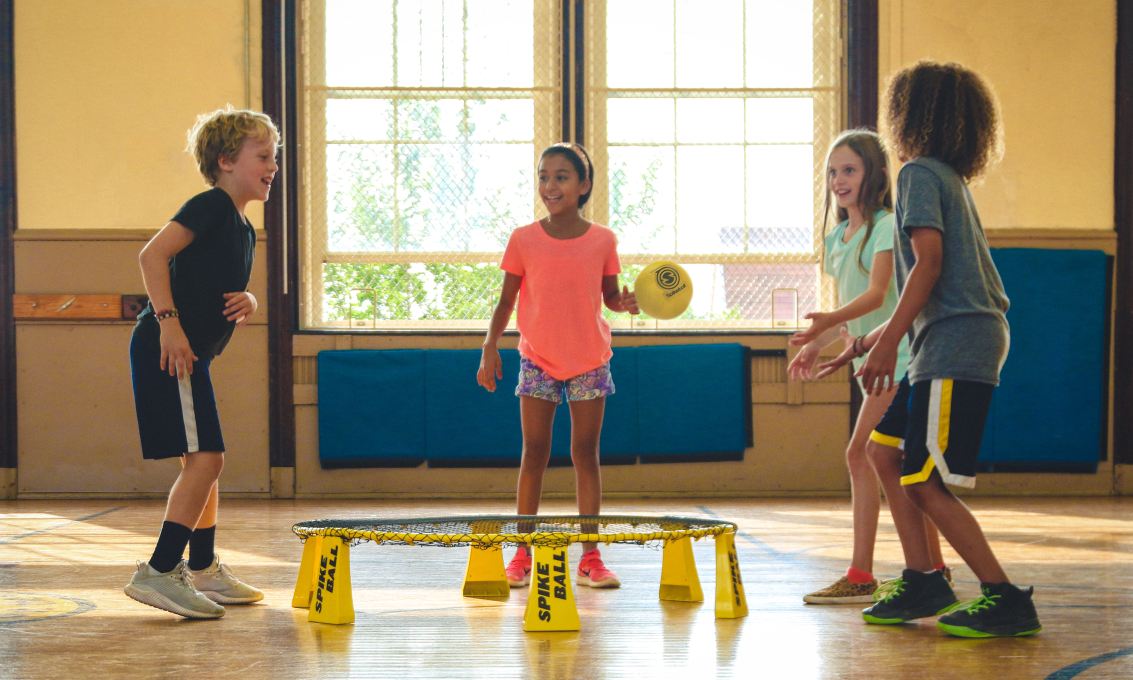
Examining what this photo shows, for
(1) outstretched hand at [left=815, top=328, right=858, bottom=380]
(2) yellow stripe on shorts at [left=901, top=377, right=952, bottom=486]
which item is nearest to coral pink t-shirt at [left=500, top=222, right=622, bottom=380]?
(1) outstretched hand at [left=815, top=328, right=858, bottom=380]

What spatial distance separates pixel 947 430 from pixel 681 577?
0.74 metres

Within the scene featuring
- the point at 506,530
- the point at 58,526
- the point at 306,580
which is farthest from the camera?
the point at 58,526

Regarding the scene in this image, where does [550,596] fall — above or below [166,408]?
below

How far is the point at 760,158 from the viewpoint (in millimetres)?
4996

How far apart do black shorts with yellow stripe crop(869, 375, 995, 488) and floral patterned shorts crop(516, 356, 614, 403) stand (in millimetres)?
962

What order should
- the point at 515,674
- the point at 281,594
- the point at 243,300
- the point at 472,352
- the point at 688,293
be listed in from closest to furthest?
1. the point at 515,674
2. the point at 243,300
3. the point at 281,594
4. the point at 688,293
5. the point at 472,352

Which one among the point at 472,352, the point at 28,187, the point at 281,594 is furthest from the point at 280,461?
the point at 281,594

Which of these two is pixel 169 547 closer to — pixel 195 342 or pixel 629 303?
pixel 195 342

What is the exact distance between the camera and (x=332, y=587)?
6.61 ft

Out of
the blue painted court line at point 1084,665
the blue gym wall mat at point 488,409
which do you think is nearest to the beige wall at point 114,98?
the blue gym wall mat at point 488,409

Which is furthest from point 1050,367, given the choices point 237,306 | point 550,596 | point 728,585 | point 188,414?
point 188,414

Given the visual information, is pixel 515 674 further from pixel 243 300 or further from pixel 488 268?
pixel 488 268

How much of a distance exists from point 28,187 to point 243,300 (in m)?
3.29

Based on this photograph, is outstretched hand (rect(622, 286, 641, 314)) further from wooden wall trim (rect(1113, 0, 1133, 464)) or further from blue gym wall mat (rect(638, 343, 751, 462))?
wooden wall trim (rect(1113, 0, 1133, 464))
